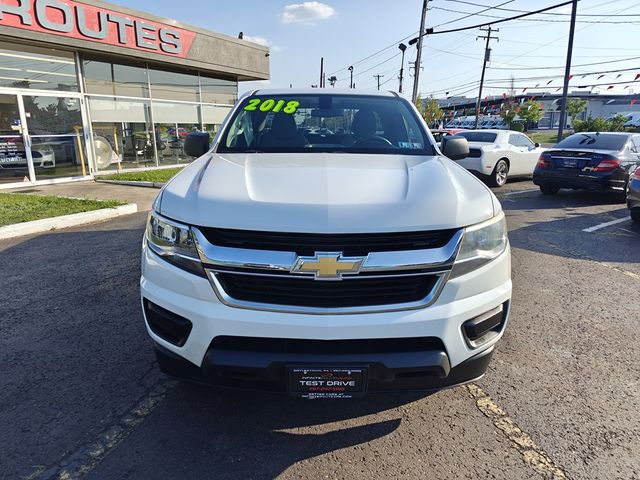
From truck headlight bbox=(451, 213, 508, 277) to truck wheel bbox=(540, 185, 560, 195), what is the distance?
927 centimetres

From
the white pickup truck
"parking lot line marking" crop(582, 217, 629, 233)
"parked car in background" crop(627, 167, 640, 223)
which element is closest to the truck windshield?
the white pickup truck

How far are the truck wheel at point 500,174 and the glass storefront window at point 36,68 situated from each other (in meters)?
11.7

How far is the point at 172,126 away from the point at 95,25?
420cm

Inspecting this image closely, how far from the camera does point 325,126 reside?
3.51m

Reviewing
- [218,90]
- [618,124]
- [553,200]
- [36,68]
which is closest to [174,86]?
[218,90]

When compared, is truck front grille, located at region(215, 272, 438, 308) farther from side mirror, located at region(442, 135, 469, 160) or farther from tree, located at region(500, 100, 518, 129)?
tree, located at region(500, 100, 518, 129)

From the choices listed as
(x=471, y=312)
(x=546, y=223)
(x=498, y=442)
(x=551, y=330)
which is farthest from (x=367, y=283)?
(x=546, y=223)

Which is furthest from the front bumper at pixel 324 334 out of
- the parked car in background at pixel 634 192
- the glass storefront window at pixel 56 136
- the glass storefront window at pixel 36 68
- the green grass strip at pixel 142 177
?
the glass storefront window at pixel 36 68

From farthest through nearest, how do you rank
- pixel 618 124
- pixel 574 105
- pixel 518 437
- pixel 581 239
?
pixel 574 105 < pixel 618 124 < pixel 581 239 < pixel 518 437

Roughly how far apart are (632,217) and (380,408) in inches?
285

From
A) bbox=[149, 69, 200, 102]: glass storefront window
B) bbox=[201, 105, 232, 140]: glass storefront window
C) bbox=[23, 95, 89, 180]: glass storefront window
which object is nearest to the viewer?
bbox=[23, 95, 89, 180]: glass storefront window

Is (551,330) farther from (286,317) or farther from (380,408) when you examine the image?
(286,317)

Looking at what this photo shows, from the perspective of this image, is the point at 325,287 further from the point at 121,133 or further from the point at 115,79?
the point at 115,79

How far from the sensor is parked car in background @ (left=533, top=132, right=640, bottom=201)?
353 inches
